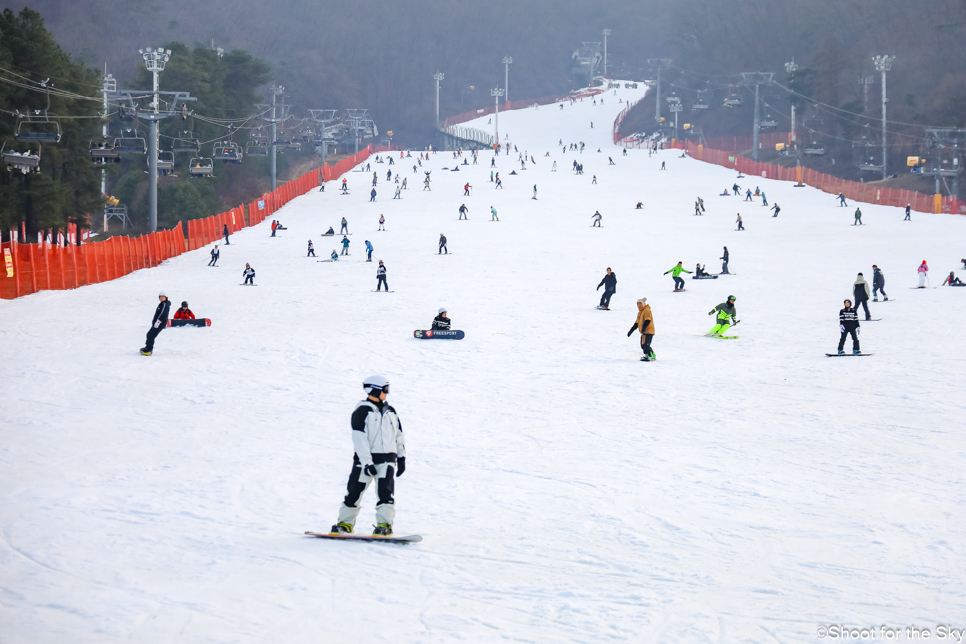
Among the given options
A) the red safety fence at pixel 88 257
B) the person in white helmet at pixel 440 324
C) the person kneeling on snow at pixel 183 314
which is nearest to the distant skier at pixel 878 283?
the person in white helmet at pixel 440 324

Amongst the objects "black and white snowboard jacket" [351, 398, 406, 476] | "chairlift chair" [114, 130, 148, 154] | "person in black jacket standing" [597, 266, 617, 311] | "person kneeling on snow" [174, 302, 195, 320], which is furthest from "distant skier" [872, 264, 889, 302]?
"chairlift chair" [114, 130, 148, 154]

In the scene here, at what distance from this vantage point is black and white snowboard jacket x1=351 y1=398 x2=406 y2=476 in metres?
7.83

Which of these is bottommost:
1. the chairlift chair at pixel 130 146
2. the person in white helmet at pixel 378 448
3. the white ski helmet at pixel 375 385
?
the person in white helmet at pixel 378 448

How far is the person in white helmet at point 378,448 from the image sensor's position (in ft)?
25.7

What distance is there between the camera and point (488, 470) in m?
11.0

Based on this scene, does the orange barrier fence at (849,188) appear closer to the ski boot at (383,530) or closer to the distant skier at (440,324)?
the distant skier at (440,324)

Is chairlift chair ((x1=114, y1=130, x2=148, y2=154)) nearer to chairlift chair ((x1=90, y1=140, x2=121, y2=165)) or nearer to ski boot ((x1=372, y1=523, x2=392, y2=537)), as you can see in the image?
chairlift chair ((x1=90, y1=140, x2=121, y2=165))

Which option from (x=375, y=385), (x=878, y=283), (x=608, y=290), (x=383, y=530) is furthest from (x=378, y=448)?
(x=878, y=283)

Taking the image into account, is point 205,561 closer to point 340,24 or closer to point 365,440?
point 365,440

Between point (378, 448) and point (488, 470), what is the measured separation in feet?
10.8

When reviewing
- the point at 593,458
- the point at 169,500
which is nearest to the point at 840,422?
the point at 593,458

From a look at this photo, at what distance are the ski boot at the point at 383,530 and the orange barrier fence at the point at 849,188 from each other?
1961 inches

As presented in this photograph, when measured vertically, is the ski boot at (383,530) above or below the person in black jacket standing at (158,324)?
below

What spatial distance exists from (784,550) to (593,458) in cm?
352
